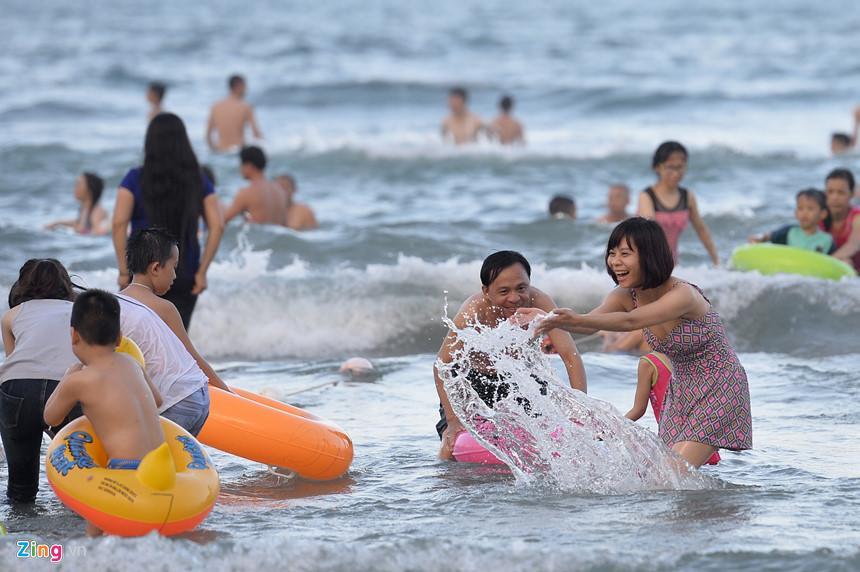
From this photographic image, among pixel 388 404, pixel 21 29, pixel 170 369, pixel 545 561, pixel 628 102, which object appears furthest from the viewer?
pixel 21 29

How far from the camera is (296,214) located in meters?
14.1

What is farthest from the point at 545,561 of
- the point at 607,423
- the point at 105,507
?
the point at 105,507

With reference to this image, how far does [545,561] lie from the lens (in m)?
4.72

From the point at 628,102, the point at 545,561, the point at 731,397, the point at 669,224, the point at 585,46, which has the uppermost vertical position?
the point at 585,46

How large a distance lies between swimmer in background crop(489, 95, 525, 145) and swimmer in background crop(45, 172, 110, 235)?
332 inches

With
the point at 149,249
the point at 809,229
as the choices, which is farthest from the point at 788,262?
the point at 149,249

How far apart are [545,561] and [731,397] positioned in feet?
4.21

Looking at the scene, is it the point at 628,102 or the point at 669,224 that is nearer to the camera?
the point at 669,224

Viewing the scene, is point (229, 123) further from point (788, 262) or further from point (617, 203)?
point (788, 262)

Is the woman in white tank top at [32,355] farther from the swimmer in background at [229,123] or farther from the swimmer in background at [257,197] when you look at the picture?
the swimmer in background at [229,123]

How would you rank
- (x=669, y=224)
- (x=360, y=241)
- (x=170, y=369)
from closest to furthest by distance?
(x=170, y=369), (x=669, y=224), (x=360, y=241)

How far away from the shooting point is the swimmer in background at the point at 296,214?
1405cm

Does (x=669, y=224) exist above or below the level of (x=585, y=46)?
below

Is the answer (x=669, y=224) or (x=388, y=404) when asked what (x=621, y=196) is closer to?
(x=669, y=224)
